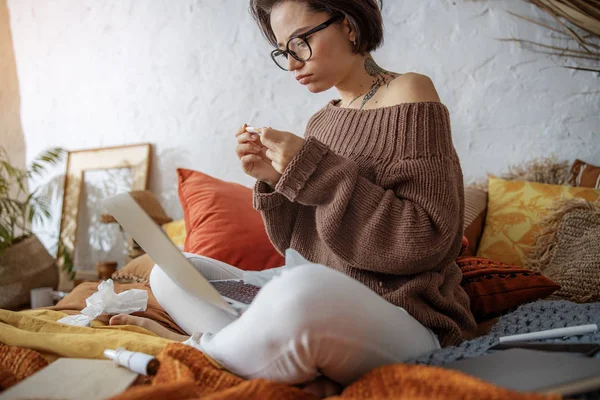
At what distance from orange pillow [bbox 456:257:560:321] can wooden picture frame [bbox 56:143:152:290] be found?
1.72 metres

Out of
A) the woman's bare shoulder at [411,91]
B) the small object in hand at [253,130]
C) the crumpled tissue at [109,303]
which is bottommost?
the crumpled tissue at [109,303]

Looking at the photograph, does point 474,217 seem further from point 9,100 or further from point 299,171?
point 9,100

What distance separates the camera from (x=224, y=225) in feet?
5.31

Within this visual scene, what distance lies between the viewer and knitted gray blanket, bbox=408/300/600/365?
0.74m

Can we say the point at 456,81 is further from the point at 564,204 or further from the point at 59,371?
the point at 59,371

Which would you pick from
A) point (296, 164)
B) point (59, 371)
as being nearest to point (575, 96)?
point (296, 164)

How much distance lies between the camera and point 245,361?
0.71 metres

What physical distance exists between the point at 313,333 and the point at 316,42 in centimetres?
64

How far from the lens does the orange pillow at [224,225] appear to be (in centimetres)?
154

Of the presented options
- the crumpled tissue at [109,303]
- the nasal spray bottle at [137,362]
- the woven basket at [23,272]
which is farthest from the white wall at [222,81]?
the nasal spray bottle at [137,362]

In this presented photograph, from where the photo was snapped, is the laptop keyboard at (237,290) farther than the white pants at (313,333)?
Yes

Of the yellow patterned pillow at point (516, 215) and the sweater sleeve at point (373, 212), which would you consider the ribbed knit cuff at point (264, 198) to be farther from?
the yellow patterned pillow at point (516, 215)

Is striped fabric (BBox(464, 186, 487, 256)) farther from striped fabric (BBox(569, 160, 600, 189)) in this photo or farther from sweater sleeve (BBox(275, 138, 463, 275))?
sweater sleeve (BBox(275, 138, 463, 275))

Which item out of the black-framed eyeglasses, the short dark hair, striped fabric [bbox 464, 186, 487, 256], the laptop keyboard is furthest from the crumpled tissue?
striped fabric [bbox 464, 186, 487, 256]
